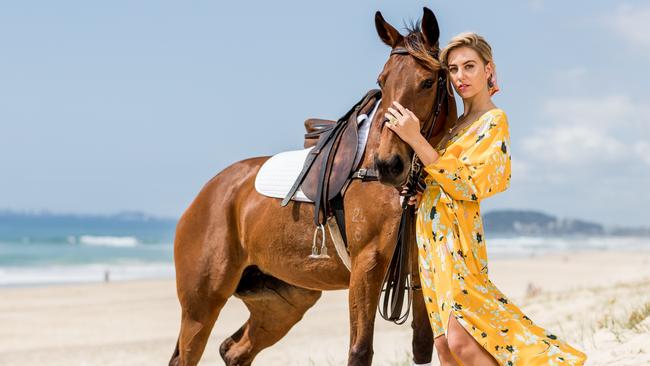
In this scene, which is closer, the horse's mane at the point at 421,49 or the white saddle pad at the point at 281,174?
the horse's mane at the point at 421,49

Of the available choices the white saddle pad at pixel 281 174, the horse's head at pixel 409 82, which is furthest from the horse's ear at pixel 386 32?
the white saddle pad at pixel 281 174

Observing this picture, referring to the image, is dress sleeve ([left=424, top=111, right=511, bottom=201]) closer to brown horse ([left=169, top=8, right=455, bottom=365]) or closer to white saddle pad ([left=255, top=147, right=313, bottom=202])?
brown horse ([left=169, top=8, right=455, bottom=365])

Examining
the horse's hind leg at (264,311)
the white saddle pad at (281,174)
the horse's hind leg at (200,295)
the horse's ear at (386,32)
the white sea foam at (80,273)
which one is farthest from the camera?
the white sea foam at (80,273)

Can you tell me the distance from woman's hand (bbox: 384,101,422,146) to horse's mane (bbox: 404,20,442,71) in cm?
32

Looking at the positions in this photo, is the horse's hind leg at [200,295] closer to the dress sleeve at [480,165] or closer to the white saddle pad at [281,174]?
the white saddle pad at [281,174]

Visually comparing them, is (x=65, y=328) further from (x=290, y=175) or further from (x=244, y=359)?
(x=290, y=175)

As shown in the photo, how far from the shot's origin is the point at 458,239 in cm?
286

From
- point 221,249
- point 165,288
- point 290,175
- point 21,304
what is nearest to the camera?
point 290,175

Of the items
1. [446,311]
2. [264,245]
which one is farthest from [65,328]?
[446,311]

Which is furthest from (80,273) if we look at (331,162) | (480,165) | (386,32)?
(480,165)

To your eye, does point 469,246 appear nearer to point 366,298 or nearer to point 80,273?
point 366,298

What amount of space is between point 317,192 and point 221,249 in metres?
1.10

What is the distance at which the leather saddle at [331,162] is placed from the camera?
3.95m

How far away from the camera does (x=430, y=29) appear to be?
3219mm
